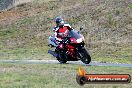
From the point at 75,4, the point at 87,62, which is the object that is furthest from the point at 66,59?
the point at 75,4

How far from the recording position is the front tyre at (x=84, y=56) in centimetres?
2314

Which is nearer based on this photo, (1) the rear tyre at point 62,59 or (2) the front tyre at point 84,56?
(2) the front tyre at point 84,56

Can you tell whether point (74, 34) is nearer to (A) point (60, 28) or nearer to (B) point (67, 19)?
(A) point (60, 28)

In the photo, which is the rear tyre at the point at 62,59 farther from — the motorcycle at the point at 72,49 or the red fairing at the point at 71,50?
the red fairing at the point at 71,50

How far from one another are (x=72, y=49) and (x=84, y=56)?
0.97m

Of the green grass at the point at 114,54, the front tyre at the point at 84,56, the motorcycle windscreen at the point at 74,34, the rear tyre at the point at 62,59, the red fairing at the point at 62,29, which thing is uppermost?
the red fairing at the point at 62,29

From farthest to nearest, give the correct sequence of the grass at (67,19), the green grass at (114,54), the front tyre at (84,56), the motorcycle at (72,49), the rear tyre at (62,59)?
1. the grass at (67,19)
2. the green grass at (114,54)
3. the rear tyre at (62,59)
4. the motorcycle at (72,49)
5. the front tyre at (84,56)

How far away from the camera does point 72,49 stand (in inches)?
942

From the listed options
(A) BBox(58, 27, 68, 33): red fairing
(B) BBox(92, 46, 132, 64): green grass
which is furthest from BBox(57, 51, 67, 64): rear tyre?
(B) BBox(92, 46, 132, 64): green grass

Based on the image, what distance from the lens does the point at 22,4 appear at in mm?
56938

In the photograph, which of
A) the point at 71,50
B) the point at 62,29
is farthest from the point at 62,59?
the point at 62,29

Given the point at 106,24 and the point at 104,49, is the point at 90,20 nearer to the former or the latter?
the point at 106,24

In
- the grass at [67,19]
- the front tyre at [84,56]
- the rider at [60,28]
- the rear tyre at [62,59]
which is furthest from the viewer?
the grass at [67,19]

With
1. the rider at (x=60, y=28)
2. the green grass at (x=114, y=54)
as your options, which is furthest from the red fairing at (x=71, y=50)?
the green grass at (x=114, y=54)
